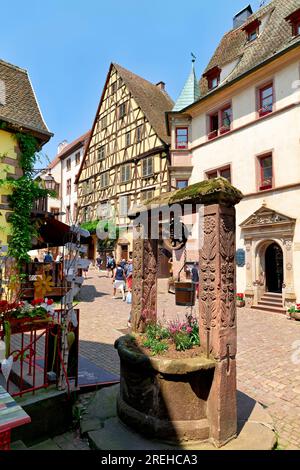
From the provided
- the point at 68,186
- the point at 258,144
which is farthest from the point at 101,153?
the point at 258,144

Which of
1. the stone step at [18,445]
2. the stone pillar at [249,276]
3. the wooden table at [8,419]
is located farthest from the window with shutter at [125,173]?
the wooden table at [8,419]

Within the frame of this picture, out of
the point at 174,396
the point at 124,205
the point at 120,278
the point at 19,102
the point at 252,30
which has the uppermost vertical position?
the point at 252,30

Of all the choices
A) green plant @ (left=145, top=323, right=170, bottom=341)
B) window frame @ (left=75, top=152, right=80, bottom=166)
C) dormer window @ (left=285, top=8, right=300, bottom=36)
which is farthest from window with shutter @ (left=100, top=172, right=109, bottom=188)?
green plant @ (left=145, top=323, right=170, bottom=341)

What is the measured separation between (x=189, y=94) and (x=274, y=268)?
10.8 meters

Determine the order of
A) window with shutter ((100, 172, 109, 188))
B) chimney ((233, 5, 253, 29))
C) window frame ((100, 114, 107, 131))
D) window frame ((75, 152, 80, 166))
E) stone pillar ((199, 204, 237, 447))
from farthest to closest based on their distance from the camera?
1. window frame ((75, 152, 80, 166))
2. window frame ((100, 114, 107, 131))
3. window with shutter ((100, 172, 109, 188))
4. chimney ((233, 5, 253, 29))
5. stone pillar ((199, 204, 237, 447))

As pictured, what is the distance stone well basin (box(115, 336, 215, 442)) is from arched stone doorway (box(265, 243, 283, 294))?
10.9m

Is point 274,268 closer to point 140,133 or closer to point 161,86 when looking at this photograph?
point 140,133

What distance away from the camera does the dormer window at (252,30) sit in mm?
16250

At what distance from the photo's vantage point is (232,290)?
138 inches

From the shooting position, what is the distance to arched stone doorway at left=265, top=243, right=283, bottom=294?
13297 millimetres

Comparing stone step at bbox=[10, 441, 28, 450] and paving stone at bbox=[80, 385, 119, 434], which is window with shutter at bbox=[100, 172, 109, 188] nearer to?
paving stone at bbox=[80, 385, 119, 434]

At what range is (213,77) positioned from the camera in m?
17.3

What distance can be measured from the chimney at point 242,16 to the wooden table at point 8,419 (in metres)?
21.9
